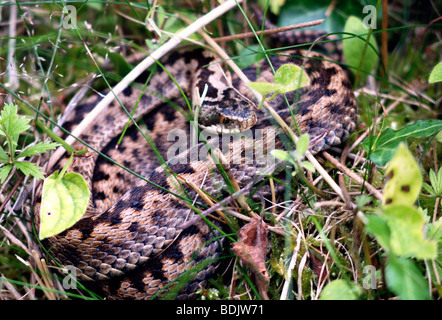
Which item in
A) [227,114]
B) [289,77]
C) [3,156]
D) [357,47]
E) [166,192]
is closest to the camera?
[289,77]

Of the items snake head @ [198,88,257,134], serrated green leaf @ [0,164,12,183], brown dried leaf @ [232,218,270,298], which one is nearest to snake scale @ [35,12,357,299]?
snake head @ [198,88,257,134]

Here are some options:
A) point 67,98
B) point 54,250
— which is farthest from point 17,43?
point 54,250

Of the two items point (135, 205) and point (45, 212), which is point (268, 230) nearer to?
point (135, 205)

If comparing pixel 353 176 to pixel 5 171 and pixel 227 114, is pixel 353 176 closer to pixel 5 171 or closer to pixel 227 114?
pixel 227 114

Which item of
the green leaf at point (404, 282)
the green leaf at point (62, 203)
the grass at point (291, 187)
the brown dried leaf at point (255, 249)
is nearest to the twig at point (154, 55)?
the grass at point (291, 187)

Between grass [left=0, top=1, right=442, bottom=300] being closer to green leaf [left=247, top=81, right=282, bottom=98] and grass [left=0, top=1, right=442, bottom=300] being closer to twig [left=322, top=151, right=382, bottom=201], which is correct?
twig [left=322, top=151, right=382, bottom=201]

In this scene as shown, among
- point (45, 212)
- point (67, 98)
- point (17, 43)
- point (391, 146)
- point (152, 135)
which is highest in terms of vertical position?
point (17, 43)

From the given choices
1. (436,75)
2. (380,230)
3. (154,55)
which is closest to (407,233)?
(380,230)
